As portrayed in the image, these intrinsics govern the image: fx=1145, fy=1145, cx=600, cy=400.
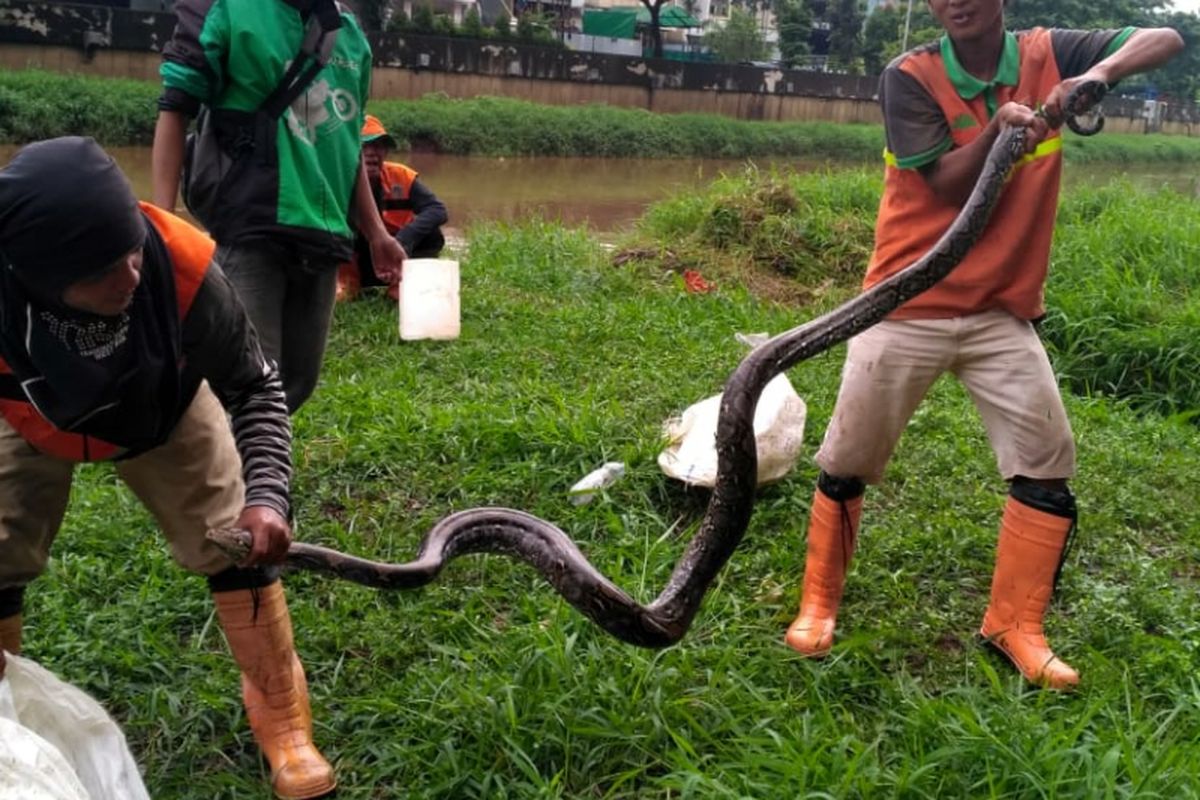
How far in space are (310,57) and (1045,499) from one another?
7.86ft

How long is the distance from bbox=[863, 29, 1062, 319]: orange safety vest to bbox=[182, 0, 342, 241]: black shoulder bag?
167 cm

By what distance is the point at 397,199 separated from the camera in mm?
7039

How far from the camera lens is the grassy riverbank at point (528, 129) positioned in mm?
20797

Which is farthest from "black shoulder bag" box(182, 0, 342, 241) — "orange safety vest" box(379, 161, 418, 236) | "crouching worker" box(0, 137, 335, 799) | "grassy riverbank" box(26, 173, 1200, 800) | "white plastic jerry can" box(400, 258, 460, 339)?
"orange safety vest" box(379, 161, 418, 236)

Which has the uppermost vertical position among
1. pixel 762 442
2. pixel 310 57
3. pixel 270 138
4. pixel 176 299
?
pixel 310 57

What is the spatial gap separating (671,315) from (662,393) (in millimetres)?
1673

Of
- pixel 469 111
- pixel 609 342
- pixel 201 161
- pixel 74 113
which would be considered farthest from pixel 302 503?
pixel 469 111

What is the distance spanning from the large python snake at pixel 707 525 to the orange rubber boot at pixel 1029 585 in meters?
0.71

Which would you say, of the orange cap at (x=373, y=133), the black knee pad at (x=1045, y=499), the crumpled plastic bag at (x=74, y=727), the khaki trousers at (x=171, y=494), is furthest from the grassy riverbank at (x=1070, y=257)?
the crumpled plastic bag at (x=74, y=727)

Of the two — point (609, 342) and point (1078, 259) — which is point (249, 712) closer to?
point (609, 342)

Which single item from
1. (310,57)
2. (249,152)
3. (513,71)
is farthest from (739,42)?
(249,152)

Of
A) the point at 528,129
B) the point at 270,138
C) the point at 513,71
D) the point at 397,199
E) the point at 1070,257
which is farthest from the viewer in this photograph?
the point at 513,71

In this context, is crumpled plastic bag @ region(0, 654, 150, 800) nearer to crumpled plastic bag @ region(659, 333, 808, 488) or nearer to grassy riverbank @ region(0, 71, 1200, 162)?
crumpled plastic bag @ region(659, 333, 808, 488)

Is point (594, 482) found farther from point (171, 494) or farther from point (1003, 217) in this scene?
point (171, 494)
